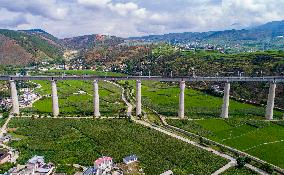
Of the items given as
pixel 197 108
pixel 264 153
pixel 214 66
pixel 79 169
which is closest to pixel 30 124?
Result: pixel 79 169

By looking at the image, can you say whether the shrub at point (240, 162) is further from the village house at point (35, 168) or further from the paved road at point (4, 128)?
the paved road at point (4, 128)

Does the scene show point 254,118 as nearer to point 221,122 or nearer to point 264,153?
point 221,122

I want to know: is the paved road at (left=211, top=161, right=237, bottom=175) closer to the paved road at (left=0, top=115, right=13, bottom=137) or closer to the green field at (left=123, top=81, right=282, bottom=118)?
the green field at (left=123, top=81, right=282, bottom=118)

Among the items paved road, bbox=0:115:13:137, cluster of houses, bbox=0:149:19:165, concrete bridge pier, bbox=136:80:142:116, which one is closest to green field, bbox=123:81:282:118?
concrete bridge pier, bbox=136:80:142:116

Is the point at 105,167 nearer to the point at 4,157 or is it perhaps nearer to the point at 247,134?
the point at 4,157

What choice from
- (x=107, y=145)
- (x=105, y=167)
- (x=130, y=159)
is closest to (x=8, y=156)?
(x=107, y=145)

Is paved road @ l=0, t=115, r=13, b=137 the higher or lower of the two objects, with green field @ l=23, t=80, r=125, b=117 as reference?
lower
